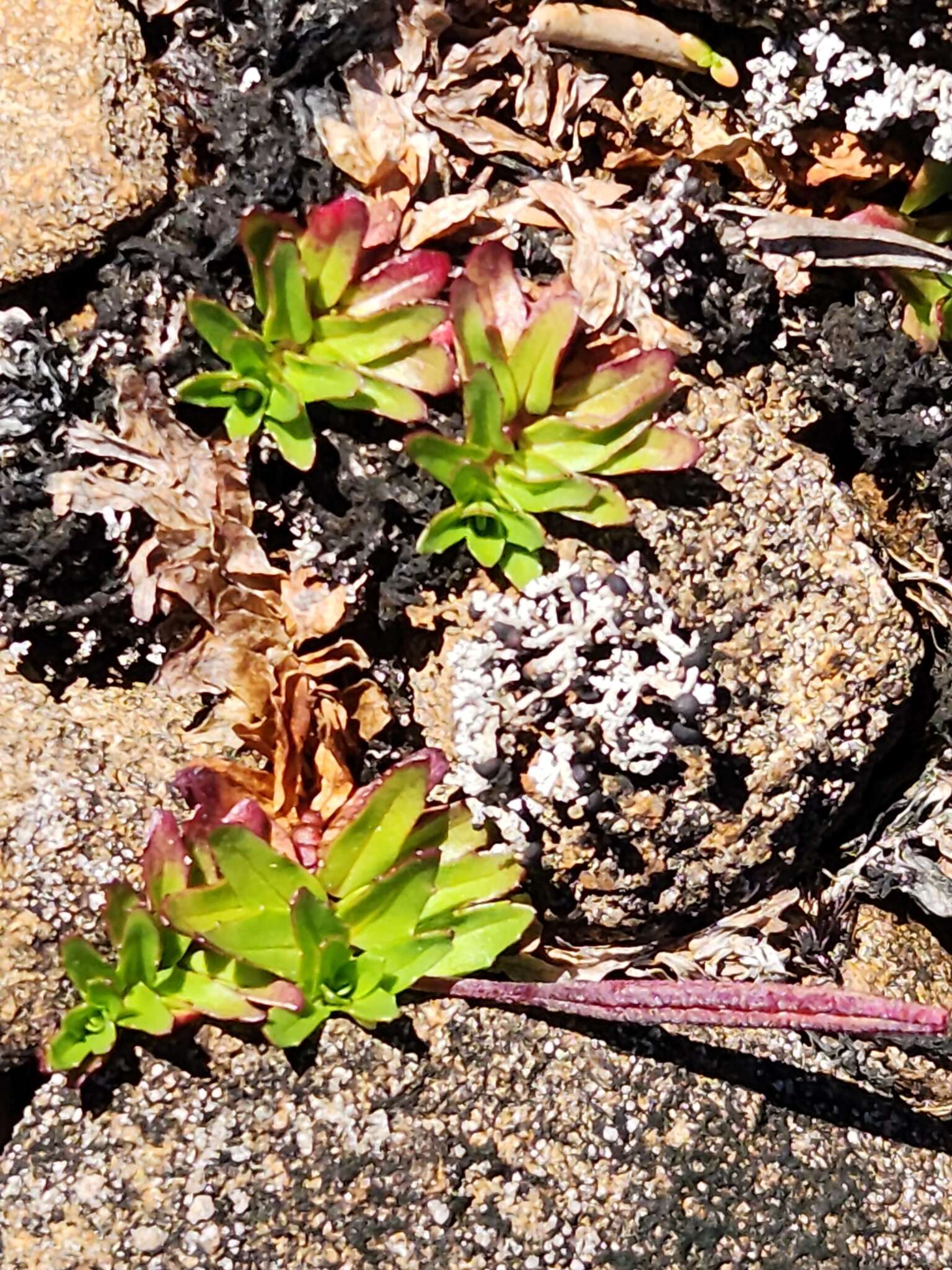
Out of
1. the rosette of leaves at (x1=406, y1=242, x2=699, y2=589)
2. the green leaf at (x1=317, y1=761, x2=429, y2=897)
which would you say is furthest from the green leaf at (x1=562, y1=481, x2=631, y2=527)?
the green leaf at (x1=317, y1=761, x2=429, y2=897)

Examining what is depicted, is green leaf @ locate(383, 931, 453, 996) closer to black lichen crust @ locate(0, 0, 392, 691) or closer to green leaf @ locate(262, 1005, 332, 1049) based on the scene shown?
green leaf @ locate(262, 1005, 332, 1049)

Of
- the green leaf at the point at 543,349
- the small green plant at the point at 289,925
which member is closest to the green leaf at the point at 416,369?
the green leaf at the point at 543,349

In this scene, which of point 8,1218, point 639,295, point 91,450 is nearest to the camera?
point 8,1218

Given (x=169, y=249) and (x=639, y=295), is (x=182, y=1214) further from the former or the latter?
(x=639, y=295)

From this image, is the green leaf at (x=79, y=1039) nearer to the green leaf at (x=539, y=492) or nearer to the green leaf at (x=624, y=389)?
the green leaf at (x=539, y=492)

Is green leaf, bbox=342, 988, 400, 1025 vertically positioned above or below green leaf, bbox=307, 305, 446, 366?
below

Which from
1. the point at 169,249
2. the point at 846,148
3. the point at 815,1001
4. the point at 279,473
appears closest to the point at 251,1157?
the point at 815,1001
